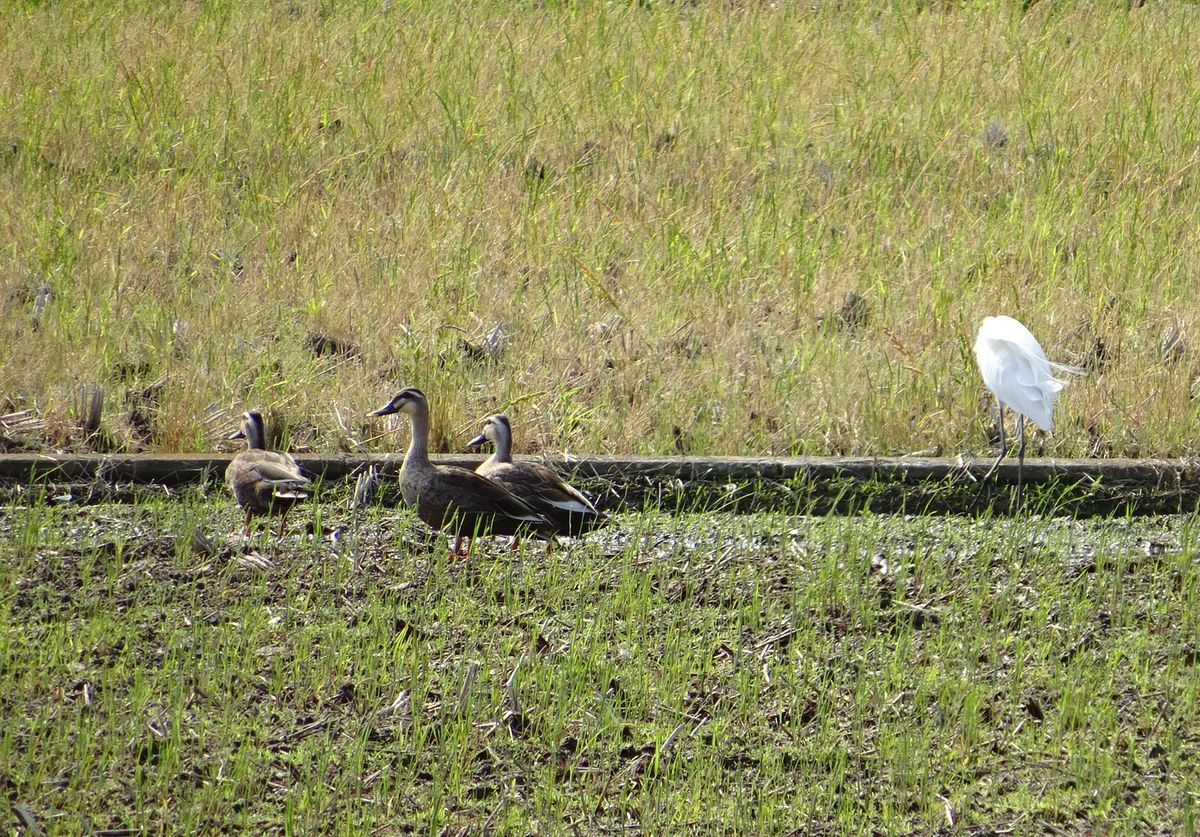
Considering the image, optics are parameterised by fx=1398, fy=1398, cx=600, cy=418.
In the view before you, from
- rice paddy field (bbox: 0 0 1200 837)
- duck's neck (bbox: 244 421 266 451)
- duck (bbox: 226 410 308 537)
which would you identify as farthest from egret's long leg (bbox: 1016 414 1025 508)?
duck's neck (bbox: 244 421 266 451)

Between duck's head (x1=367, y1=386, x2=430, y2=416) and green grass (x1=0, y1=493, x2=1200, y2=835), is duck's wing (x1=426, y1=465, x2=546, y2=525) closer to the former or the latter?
green grass (x1=0, y1=493, x2=1200, y2=835)

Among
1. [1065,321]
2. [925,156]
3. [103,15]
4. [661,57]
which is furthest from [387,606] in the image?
[103,15]

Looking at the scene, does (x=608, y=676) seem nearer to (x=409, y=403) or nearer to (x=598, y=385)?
(x=409, y=403)

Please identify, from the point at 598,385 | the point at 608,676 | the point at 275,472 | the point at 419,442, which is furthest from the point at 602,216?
the point at 608,676

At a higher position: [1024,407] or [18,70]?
[18,70]

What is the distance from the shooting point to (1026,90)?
31.1ft

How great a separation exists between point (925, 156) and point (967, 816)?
235 inches

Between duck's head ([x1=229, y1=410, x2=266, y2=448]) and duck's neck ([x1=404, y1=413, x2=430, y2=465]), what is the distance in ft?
2.04

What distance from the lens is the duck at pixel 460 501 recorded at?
4801 mm

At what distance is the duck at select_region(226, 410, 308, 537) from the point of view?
191 inches

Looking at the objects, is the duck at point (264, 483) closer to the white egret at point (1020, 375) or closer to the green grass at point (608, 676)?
the green grass at point (608, 676)

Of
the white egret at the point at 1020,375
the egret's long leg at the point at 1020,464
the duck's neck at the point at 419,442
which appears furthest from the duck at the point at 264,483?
the egret's long leg at the point at 1020,464

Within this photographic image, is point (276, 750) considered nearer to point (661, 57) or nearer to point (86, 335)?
point (86, 335)

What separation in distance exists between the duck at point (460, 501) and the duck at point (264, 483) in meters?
0.39
